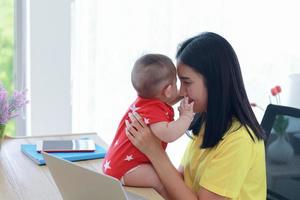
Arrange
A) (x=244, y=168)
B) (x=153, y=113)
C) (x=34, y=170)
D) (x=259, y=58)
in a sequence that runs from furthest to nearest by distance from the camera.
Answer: (x=259, y=58)
(x=34, y=170)
(x=153, y=113)
(x=244, y=168)

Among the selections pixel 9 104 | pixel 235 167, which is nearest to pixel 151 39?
pixel 9 104

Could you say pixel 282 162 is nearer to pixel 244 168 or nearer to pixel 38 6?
pixel 244 168

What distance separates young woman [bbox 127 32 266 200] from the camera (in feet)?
3.61

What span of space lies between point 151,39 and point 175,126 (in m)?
1.28

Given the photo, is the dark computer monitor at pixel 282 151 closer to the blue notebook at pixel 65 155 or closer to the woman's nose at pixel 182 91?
the woman's nose at pixel 182 91

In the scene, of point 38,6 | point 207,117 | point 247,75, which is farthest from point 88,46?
point 207,117

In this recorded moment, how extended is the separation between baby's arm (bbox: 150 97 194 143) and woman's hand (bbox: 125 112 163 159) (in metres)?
0.02

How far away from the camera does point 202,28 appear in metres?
2.40

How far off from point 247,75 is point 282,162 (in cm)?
115

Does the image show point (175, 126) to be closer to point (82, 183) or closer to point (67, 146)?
point (82, 183)

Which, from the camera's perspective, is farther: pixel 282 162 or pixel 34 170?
pixel 34 170

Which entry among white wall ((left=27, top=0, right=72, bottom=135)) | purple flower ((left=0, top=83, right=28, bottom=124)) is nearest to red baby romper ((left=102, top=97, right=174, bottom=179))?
purple flower ((left=0, top=83, right=28, bottom=124))

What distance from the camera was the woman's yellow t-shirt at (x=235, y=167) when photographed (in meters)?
1.09

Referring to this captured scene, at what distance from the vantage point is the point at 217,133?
116 centimetres
